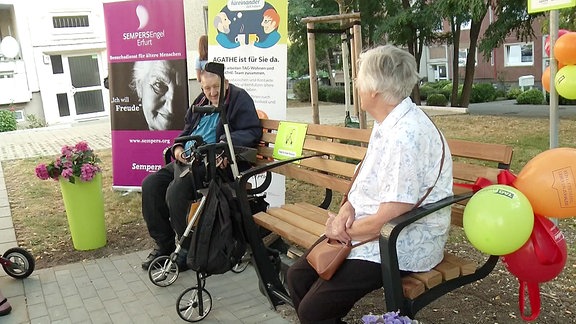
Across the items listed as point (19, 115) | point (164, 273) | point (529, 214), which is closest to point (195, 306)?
point (164, 273)

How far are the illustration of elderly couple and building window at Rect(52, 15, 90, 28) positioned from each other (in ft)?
47.7

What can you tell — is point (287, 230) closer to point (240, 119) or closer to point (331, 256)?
point (331, 256)

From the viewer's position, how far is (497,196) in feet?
7.34

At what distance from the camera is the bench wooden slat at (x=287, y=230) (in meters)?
2.80

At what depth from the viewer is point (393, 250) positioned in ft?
7.09

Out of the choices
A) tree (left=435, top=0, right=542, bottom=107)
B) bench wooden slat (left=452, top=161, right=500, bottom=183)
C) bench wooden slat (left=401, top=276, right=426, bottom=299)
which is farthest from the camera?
tree (left=435, top=0, right=542, bottom=107)

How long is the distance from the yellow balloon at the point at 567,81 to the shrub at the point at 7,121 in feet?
53.3

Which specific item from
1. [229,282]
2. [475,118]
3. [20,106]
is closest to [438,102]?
[475,118]

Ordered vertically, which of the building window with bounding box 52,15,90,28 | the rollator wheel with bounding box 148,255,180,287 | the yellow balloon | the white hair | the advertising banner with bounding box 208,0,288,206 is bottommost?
the rollator wheel with bounding box 148,255,180,287

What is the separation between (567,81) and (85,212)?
3.94 m

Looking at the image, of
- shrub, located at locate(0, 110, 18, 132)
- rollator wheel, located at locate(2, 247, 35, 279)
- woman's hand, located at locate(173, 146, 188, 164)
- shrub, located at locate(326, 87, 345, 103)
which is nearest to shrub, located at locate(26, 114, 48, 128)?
shrub, located at locate(0, 110, 18, 132)

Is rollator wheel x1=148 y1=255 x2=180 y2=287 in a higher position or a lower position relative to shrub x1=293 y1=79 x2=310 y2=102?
lower

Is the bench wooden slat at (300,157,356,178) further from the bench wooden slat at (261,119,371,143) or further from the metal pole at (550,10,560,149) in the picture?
the metal pole at (550,10,560,149)

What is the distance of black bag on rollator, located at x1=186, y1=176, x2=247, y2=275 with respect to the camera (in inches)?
116
